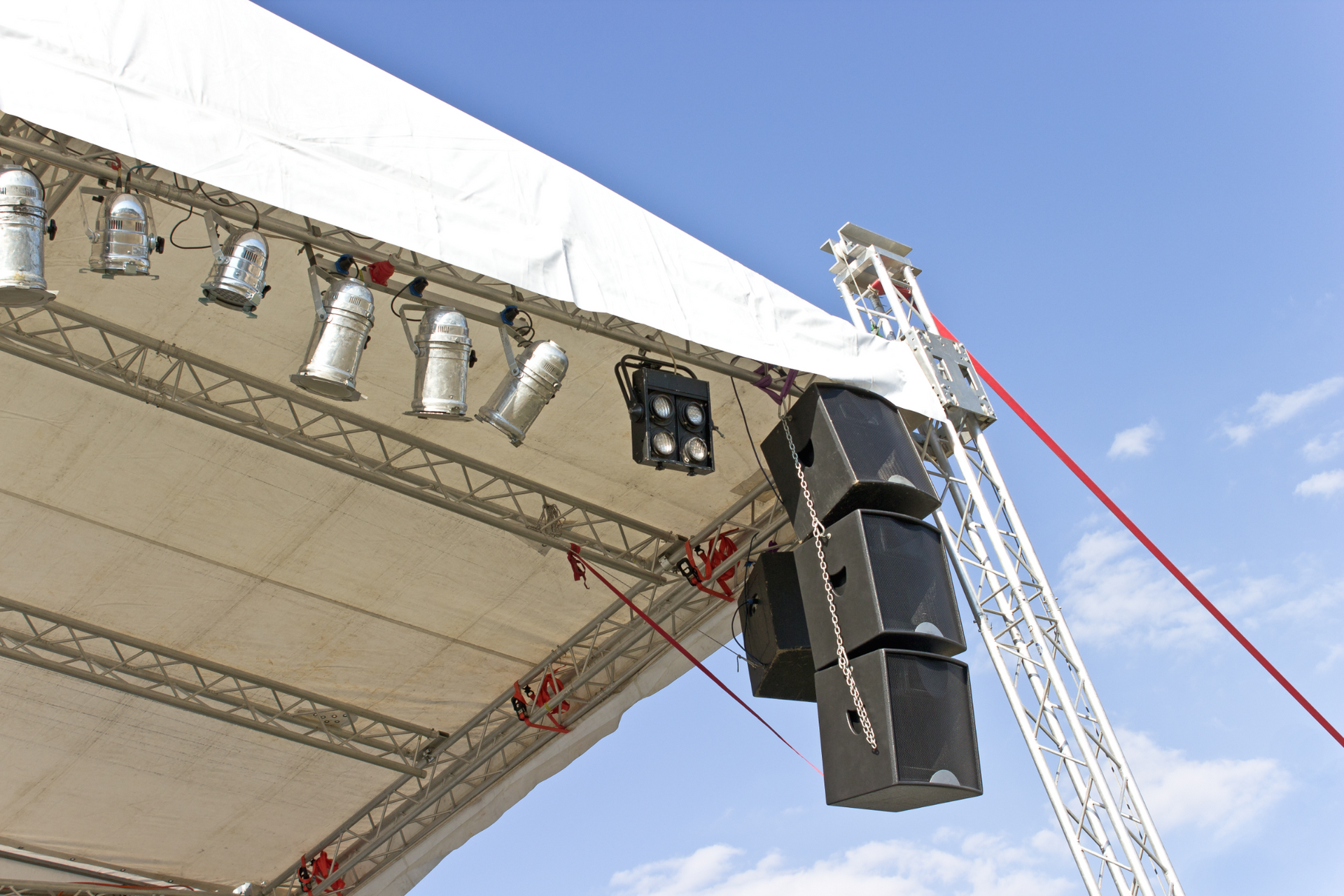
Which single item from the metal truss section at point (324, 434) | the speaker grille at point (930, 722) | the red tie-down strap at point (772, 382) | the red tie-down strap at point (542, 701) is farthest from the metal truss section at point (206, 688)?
the speaker grille at point (930, 722)

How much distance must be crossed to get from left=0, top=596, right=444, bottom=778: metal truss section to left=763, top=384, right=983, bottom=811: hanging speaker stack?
3.76 metres

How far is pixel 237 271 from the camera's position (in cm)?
352

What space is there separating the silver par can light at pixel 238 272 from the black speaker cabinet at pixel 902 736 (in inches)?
87.9

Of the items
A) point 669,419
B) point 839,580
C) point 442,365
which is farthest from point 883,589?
point 442,365

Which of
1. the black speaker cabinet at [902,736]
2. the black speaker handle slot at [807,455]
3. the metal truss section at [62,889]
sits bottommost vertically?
the black speaker cabinet at [902,736]

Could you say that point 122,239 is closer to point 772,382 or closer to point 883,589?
point 772,382

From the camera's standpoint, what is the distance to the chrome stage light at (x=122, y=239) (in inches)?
133

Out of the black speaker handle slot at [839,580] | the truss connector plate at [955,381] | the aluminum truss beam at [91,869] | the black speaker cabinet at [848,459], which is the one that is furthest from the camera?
the aluminum truss beam at [91,869]

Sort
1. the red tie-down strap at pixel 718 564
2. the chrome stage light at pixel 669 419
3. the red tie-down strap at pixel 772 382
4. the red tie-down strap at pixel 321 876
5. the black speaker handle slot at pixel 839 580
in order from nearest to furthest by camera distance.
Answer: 1. the black speaker handle slot at pixel 839 580
2. the chrome stage light at pixel 669 419
3. the red tie-down strap at pixel 772 382
4. the red tie-down strap at pixel 718 564
5. the red tie-down strap at pixel 321 876

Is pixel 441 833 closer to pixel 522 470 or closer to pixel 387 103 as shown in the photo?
pixel 522 470

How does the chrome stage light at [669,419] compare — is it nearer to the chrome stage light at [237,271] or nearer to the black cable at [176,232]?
the chrome stage light at [237,271]

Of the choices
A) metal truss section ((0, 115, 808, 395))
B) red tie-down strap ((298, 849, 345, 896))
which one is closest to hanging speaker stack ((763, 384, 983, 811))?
metal truss section ((0, 115, 808, 395))

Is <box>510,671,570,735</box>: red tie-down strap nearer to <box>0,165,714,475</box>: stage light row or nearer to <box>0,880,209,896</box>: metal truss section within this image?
<box>0,165,714,475</box>: stage light row

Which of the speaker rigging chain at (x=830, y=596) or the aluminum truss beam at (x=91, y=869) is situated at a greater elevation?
the aluminum truss beam at (x=91, y=869)
